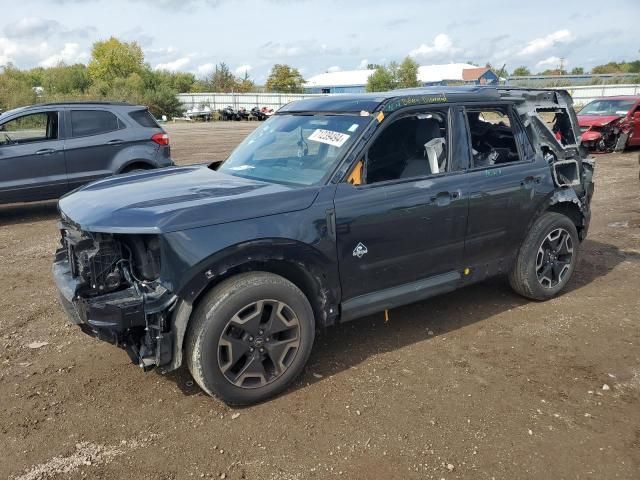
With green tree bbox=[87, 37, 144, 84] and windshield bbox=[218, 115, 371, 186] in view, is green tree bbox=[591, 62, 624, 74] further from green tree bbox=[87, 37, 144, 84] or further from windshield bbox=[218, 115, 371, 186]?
windshield bbox=[218, 115, 371, 186]

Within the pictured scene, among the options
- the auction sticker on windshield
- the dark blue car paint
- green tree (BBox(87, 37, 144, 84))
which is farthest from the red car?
green tree (BBox(87, 37, 144, 84))

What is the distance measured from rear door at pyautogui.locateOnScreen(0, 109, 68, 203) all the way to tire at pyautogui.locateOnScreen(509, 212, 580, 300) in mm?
7067

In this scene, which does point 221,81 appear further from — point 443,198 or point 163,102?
point 443,198

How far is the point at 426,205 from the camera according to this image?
13.0ft

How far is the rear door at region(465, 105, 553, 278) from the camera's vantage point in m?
4.30

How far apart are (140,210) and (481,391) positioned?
96.8 inches

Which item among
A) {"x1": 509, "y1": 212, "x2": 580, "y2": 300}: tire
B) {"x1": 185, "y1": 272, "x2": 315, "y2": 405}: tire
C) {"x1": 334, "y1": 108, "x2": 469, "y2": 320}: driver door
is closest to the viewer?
{"x1": 185, "y1": 272, "x2": 315, "y2": 405}: tire

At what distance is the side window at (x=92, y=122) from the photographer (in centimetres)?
870

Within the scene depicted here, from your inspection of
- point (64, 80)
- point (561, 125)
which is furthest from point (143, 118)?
point (64, 80)

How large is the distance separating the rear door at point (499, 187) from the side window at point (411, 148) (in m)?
0.29

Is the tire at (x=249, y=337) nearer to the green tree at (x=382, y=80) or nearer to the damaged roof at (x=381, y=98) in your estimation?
the damaged roof at (x=381, y=98)

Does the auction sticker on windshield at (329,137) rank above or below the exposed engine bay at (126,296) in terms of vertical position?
above

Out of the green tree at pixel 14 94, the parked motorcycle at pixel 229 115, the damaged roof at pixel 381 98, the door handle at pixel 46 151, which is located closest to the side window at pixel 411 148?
the damaged roof at pixel 381 98

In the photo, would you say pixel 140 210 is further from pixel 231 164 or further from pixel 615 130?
pixel 615 130
